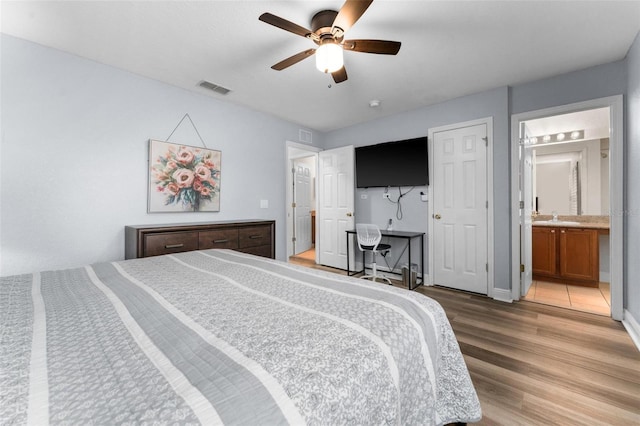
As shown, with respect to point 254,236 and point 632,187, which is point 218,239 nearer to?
point 254,236

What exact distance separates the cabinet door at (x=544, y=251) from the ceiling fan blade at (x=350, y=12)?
13.5 feet

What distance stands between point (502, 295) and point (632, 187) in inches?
61.8

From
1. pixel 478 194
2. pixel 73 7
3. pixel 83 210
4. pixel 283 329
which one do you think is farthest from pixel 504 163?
pixel 83 210

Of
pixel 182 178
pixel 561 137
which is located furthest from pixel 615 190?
pixel 182 178

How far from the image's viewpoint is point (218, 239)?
9.84ft

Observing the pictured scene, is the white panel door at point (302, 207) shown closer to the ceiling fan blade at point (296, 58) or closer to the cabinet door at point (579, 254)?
the ceiling fan blade at point (296, 58)

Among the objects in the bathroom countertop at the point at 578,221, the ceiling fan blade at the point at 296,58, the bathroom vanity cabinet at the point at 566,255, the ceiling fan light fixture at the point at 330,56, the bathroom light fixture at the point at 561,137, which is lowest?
the bathroom vanity cabinet at the point at 566,255

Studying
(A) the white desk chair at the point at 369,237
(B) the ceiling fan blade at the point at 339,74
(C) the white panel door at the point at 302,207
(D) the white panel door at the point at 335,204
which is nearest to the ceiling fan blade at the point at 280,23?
(B) the ceiling fan blade at the point at 339,74

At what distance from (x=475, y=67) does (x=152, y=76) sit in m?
3.31

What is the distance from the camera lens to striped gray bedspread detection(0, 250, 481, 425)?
543mm

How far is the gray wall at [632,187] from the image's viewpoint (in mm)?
2271

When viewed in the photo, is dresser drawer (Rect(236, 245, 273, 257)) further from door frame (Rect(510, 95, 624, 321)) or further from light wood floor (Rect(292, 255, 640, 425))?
door frame (Rect(510, 95, 624, 321))

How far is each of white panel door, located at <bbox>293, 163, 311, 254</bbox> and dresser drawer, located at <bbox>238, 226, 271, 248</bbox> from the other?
2.56 meters

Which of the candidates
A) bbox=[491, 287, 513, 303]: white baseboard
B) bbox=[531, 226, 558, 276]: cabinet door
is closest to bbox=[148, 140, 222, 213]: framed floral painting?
bbox=[491, 287, 513, 303]: white baseboard
